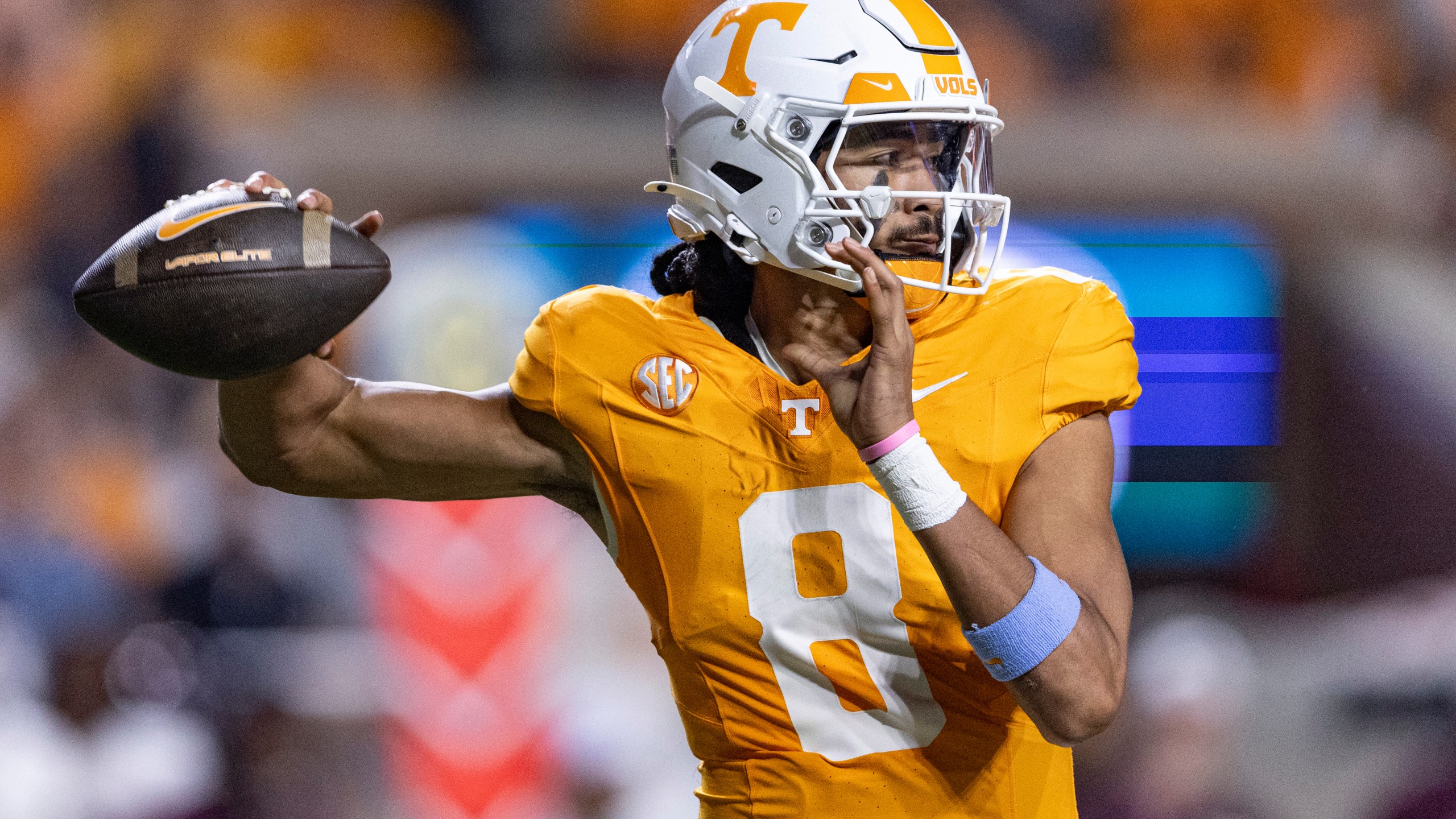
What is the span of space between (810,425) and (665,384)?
155 mm

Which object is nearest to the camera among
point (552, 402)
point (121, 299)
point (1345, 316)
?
point (121, 299)

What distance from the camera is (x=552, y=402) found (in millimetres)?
1313

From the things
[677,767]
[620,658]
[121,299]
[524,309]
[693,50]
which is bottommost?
[677,767]

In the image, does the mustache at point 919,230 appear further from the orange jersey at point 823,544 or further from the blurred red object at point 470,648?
the blurred red object at point 470,648

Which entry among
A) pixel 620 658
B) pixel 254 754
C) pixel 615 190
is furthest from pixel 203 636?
pixel 615 190

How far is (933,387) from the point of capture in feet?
4.09

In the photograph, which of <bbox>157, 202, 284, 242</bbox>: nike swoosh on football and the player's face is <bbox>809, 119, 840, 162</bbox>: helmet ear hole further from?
<bbox>157, 202, 284, 242</bbox>: nike swoosh on football

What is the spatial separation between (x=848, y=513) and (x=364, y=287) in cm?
52

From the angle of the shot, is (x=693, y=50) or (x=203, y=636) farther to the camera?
(x=203, y=636)

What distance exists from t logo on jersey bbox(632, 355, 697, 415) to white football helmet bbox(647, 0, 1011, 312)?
0.15 m

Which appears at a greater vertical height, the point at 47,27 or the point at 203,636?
the point at 47,27

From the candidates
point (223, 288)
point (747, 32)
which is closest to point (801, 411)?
point (747, 32)

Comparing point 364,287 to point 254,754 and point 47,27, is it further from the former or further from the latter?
point 47,27

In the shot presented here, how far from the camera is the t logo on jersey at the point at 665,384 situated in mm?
1290
